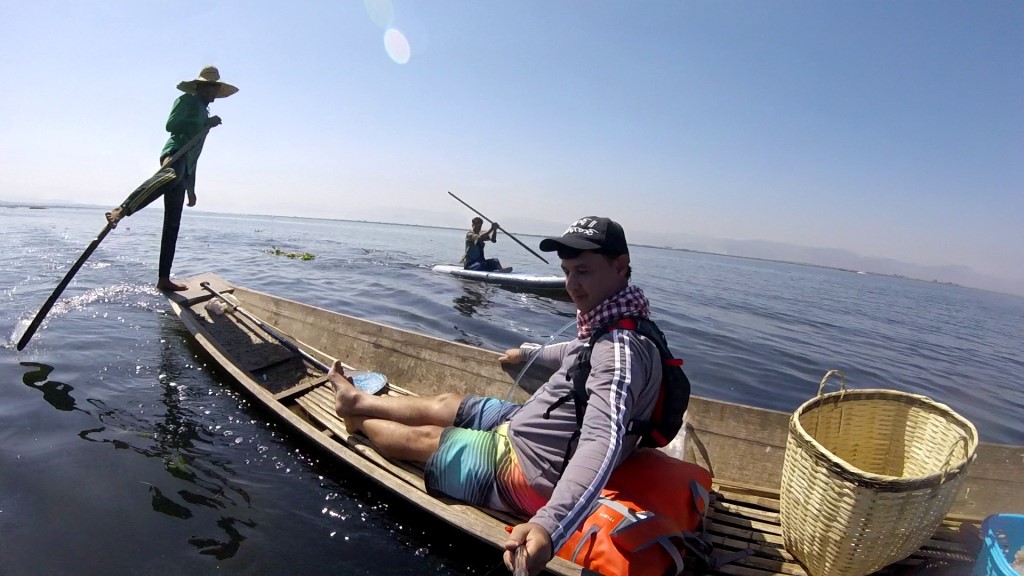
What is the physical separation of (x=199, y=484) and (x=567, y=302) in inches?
528

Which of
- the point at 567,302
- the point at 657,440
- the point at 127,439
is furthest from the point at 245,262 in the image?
the point at 657,440

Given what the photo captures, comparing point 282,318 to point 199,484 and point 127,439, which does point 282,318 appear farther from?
point 199,484

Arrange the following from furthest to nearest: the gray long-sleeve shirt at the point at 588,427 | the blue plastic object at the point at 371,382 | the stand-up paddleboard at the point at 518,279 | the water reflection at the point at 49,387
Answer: the stand-up paddleboard at the point at 518,279, the water reflection at the point at 49,387, the blue plastic object at the point at 371,382, the gray long-sleeve shirt at the point at 588,427

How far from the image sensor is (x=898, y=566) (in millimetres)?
2797

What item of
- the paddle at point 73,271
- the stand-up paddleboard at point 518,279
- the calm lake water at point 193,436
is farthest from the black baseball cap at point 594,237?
the stand-up paddleboard at point 518,279

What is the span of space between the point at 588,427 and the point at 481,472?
1025 mm

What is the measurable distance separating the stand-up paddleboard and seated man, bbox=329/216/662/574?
38.9 ft

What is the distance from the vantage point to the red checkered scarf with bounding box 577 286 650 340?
249cm

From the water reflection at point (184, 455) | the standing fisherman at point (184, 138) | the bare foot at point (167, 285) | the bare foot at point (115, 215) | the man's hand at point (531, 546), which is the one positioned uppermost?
the standing fisherman at point (184, 138)

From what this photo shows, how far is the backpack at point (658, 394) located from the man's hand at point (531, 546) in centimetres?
65

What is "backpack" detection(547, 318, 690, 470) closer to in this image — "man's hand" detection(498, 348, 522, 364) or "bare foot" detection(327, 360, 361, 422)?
"man's hand" detection(498, 348, 522, 364)

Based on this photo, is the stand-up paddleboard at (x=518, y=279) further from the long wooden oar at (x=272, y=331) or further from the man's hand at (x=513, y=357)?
the man's hand at (x=513, y=357)

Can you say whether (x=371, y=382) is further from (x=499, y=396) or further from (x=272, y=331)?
(x=272, y=331)

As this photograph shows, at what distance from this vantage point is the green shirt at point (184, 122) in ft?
21.8
